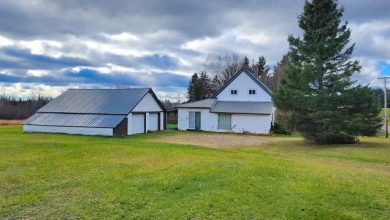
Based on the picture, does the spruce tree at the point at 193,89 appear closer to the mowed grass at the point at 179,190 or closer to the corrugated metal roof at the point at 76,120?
the corrugated metal roof at the point at 76,120

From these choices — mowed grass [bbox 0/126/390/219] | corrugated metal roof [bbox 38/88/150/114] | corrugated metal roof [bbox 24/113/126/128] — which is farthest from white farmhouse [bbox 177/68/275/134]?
mowed grass [bbox 0/126/390/219]

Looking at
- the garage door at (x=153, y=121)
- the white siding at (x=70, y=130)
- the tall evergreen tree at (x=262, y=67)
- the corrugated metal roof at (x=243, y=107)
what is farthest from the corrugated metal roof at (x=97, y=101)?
the tall evergreen tree at (x=262, y=67)

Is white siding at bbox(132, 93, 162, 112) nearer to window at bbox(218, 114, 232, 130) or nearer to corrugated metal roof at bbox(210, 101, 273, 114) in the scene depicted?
corrugated metal roof at bbox(210, 101, 273, 114)

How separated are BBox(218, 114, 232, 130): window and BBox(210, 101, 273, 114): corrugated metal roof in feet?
2.09

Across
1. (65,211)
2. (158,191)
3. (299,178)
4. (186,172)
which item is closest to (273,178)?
(299,178)

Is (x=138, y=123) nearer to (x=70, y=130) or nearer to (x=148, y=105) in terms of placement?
(x=148, y=105)

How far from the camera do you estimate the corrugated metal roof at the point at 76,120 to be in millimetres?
28484

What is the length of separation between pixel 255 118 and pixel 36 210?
26.8 metres

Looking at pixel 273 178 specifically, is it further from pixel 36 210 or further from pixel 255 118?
pixel 255 118

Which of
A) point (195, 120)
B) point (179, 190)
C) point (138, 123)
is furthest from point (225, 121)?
point (179, 190)

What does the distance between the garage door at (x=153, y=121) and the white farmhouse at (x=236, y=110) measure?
2486 mm

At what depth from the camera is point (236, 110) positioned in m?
33.1

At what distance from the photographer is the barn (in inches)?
1133

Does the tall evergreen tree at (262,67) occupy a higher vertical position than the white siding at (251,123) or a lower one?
higher
